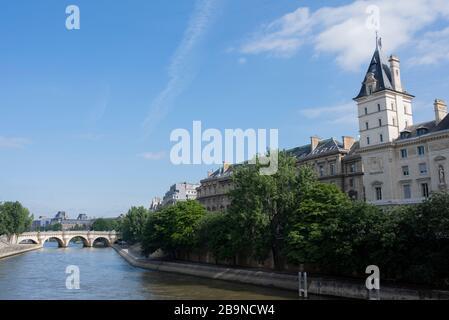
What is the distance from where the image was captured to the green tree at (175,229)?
182ft

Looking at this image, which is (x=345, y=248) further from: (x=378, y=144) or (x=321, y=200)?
(x=378, y=144)

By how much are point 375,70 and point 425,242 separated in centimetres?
2617

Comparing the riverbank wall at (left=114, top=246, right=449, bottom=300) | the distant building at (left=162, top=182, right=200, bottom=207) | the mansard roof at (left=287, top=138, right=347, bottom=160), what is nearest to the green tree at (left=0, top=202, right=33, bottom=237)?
the distant building at (left=162, top=182, right=200, bottom=207)

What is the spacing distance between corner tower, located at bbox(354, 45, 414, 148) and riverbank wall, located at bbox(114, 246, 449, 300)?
19.1 m

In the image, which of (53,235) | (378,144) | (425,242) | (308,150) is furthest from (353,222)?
(53,235)

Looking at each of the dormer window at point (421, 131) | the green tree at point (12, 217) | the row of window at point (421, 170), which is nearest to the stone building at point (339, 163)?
the row of window at point (421, 170)

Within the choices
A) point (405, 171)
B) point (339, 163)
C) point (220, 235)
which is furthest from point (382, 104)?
point (220, 235)

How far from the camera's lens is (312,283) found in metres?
33.3

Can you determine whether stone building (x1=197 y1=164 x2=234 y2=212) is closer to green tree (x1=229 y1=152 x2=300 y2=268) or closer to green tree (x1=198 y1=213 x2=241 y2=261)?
green tree (x1=198 y1=213 x2=241 y2=261)

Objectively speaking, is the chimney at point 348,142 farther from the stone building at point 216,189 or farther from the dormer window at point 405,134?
the stone building at point 216,189

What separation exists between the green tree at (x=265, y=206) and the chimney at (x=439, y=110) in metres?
14.4

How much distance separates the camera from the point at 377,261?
29.0 meters

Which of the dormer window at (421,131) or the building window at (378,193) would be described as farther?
the building window at (378,193)

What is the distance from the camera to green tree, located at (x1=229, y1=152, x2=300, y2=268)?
4050 centimetres
